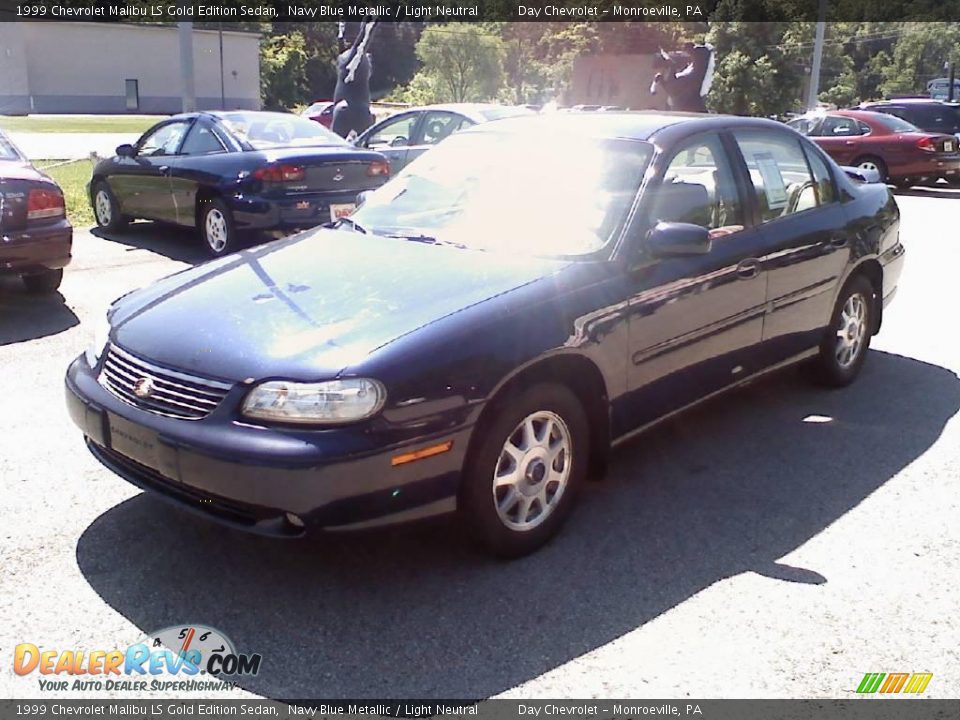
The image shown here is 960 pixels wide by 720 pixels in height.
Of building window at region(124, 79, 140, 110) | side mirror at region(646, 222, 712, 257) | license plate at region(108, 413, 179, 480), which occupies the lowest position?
building window at region(124, 79, 140, 110)

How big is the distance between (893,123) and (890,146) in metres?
0.61

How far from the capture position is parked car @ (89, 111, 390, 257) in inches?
348

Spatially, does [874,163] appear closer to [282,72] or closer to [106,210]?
[106,210]

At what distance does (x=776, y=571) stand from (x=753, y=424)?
1669 mm

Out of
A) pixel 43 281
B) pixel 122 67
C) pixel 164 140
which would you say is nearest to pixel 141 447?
pixel 43 281

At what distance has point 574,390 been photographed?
12.3 ft

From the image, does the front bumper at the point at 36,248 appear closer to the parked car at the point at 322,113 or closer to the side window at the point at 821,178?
the side window at the point at 821,178

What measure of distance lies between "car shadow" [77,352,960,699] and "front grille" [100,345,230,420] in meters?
0.61

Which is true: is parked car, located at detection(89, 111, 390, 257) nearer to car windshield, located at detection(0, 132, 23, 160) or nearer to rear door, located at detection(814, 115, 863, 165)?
car windshield, located at detection(0, 132, 23, 160)

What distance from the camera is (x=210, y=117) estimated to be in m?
9.73

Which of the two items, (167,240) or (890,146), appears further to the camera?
(890,146)

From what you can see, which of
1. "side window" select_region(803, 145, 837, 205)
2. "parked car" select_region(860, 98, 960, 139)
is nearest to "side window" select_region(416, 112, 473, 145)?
"side window" select_region(803, 145, 837, 205)

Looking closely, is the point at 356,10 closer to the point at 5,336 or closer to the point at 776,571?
the point at 5,336

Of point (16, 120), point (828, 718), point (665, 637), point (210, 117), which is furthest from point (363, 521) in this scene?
point (16, 120)
